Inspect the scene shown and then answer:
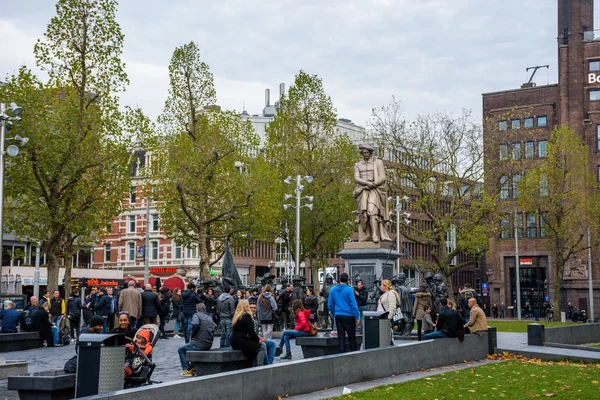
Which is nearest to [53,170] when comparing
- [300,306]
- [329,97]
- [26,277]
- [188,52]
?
[188,52]

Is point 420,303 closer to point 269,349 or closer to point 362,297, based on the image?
point 362,297

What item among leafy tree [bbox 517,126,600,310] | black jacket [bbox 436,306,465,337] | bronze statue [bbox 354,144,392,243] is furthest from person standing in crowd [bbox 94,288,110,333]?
leafy tree [bbox 517,126,600,310]

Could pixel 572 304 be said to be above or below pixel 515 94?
below

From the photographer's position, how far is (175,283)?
195ft

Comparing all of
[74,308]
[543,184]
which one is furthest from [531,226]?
[74,308]

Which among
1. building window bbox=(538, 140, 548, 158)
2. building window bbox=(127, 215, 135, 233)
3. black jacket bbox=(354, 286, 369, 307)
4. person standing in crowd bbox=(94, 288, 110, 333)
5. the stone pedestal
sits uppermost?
building window bbox=(538, 140, 548, 158)

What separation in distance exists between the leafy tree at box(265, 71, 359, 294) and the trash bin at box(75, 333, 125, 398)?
41.7 metres

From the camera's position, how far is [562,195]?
166 feet

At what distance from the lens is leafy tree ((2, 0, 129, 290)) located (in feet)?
111

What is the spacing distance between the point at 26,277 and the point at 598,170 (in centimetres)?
4661

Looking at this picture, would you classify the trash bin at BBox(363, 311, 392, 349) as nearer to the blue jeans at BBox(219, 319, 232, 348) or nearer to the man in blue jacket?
the man in blue jacket

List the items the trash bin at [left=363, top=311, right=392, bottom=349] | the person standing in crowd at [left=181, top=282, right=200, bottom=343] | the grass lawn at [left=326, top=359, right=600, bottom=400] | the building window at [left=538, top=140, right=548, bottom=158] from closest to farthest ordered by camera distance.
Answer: the grass lawn at [left=326, top=359, right=600, bottom=400]
the trash bin at [left=363, top=311, right=392, bottom=349]
the person standing in crowd at [left=181, top=282, right=200, bottom=343]
the building window at [left=538, top=140, right=548, bottom=158]

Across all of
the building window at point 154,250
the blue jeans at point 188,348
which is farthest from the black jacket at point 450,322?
the building window at point 154,250

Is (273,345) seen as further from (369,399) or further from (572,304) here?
(572,304)
